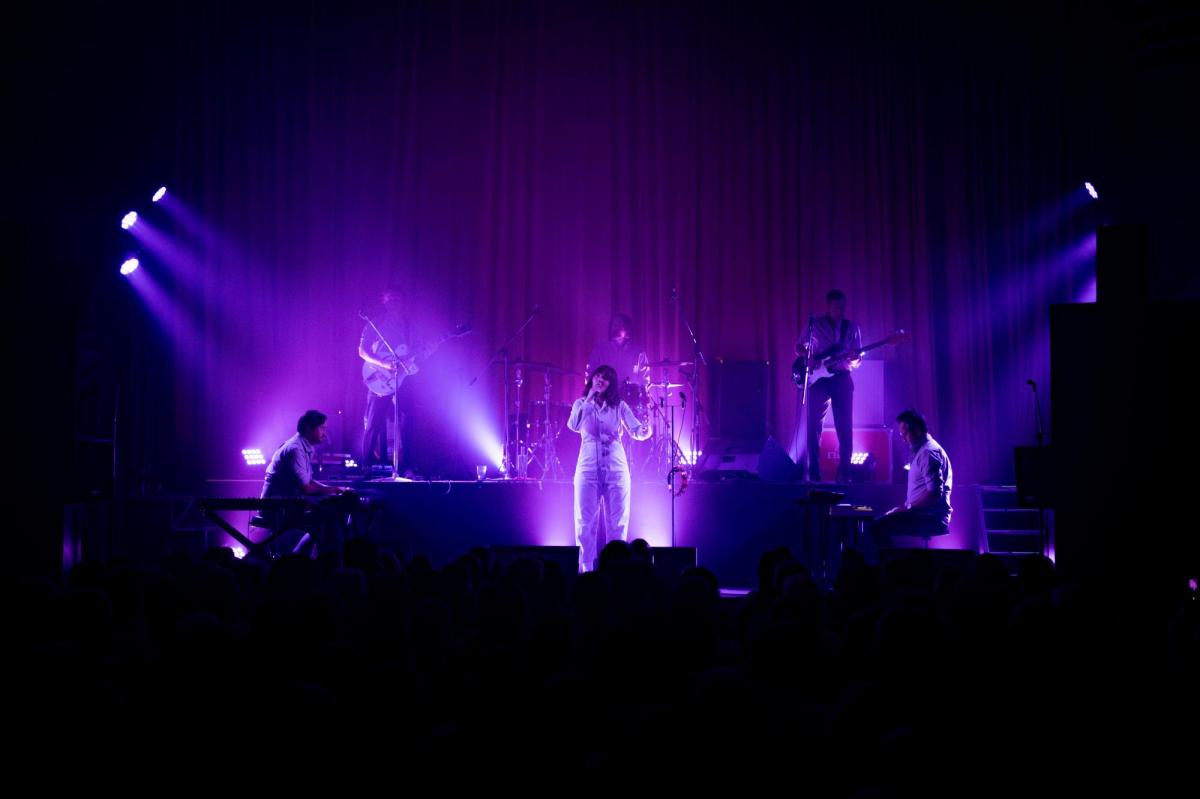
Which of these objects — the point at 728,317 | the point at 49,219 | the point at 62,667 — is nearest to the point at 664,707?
the point at 62,667

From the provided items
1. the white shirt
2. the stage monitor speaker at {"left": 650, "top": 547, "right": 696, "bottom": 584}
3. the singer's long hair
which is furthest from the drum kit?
the stage monitor speaker at {"left": 650, "top": 547, "right": 696, "bottom": 584}

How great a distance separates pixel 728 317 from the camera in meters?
12.6

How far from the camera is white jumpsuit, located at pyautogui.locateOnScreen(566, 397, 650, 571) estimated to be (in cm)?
857

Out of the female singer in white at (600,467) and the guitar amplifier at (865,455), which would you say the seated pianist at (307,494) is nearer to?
the female singer in white at (600,467)

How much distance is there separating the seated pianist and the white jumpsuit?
6.09ft

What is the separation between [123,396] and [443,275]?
417cm

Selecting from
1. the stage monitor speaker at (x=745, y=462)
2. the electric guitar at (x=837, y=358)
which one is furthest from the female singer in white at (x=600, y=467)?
the electric guitar at (x=837, y=358)

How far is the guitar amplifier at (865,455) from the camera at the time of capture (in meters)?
10.6

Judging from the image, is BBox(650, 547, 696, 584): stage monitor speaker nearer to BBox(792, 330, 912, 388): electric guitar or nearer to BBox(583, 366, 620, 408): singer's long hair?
BBox(583, 366, 620, 408): singer's long hair

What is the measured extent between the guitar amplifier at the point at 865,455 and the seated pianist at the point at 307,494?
4.89 meters

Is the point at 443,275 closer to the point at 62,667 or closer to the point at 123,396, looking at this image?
the point at 123,396

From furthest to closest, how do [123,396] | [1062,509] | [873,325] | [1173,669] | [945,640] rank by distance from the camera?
1. [873,325]
2. [123,396]
3. [1062,509]
4. [1173,669]
5. [945,640]

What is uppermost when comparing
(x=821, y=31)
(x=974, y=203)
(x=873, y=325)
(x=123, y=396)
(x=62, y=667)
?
(x=821, y=31)

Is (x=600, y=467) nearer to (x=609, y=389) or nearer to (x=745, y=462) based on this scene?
(x=609, y=389)
